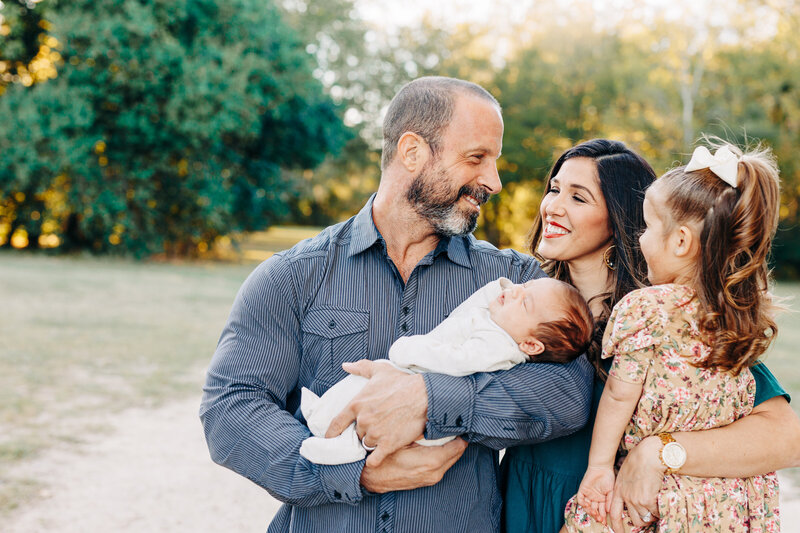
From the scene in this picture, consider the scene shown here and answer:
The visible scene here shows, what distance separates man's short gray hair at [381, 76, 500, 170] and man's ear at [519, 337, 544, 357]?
0.76 m

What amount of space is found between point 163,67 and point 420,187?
758 inches

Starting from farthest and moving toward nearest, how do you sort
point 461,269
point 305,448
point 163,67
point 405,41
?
point 405,41 < point 163,67 < point 461,269 < point 305,448

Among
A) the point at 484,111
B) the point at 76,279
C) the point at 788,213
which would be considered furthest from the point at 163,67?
the point at 788,213

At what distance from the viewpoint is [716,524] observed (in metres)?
2.22

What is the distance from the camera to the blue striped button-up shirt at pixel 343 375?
2.14 metres

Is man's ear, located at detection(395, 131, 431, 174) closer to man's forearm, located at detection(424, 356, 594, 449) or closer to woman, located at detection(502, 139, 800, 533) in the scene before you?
woman, located at detection(502, 139, 800, 533)

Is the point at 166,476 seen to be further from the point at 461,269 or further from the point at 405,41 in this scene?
the point at 405,41

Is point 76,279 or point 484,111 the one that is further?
point 76,279

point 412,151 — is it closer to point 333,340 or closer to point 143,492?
point 333,340

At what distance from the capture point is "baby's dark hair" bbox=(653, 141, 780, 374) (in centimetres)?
219

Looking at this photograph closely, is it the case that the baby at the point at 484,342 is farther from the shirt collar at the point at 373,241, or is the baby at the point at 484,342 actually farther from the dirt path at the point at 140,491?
the dirt path at the point at 140,491

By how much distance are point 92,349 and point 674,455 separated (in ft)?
27.3

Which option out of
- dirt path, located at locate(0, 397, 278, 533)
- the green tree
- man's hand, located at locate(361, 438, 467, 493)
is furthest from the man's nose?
the green tree

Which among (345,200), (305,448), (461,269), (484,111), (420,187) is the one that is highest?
(484,111)
